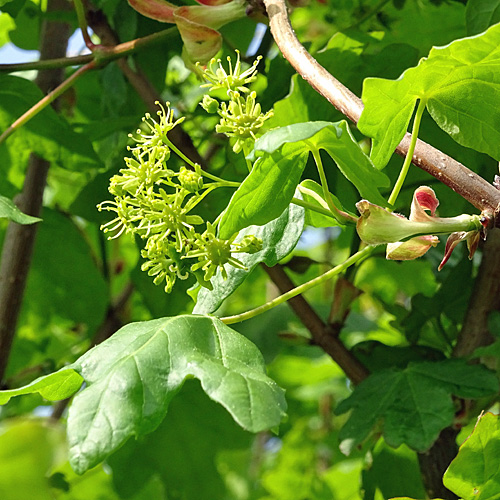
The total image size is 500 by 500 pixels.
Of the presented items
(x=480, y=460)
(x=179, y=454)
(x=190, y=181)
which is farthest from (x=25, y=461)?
(x=179, y=454)

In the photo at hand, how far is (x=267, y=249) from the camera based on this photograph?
679 mm

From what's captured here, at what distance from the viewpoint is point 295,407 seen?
1.71 m

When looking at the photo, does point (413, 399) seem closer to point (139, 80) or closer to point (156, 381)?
point (156, 381)

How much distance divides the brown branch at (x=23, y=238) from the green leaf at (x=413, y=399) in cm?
51

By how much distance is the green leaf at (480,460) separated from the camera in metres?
0.66

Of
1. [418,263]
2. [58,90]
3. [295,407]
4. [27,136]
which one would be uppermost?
[58,90]

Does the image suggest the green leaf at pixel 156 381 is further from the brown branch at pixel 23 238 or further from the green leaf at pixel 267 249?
the brown branch at pixel 23 238

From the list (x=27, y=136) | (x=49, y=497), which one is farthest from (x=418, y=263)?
(x=49, y=497)

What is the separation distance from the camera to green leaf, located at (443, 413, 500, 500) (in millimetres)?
663

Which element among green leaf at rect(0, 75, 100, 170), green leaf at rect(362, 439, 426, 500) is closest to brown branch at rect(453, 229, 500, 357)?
green leaf at rect(362, 439, 426, 500)

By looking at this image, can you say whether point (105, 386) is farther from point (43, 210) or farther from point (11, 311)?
point (43, 210)

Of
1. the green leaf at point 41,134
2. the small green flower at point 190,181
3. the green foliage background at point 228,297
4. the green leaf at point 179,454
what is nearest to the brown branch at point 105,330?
the green foliage background at point 228,297

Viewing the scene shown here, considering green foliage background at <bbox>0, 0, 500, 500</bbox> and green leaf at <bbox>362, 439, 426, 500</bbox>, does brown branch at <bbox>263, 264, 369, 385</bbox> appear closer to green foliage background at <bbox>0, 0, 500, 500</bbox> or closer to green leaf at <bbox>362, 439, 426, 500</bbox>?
green foliage background at <bbox>0, 0, 500, 500</bbox>

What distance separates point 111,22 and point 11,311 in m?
0.46
